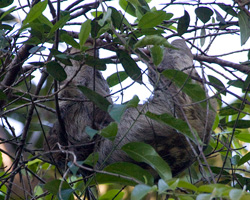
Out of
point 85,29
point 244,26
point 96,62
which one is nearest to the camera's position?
point 85,29

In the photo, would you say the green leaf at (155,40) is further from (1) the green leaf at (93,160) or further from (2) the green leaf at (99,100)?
(1) the green leaf at (93,160)

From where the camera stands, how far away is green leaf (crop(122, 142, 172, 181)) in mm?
1866

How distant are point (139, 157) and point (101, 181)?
0.43 meters

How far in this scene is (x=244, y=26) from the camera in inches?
104

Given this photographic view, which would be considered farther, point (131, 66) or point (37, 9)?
point (131, 66)

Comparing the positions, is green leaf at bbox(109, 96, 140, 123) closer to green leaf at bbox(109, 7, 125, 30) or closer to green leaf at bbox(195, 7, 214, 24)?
green leaf at bbox(109, 7, 125, 30)

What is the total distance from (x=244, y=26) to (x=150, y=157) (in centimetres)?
138

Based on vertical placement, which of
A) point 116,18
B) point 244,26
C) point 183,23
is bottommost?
point 244,26

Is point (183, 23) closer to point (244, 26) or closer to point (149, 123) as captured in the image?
point (244, 26)

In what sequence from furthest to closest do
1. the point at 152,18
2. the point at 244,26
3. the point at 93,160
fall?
the point at 244,26 < the point at 152,18 < the point at 93,160

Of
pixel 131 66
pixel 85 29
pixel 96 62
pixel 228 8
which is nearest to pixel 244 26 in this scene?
pixel 228 8

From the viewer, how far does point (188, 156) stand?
10.7ft

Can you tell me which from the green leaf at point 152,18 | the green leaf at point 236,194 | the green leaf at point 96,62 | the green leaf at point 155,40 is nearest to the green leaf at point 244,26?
the green leaf at point 152,18

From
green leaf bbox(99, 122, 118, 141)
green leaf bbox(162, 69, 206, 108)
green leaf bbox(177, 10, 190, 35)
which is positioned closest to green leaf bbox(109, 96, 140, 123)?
green leaf bbox(99, 122, 118, 141)
